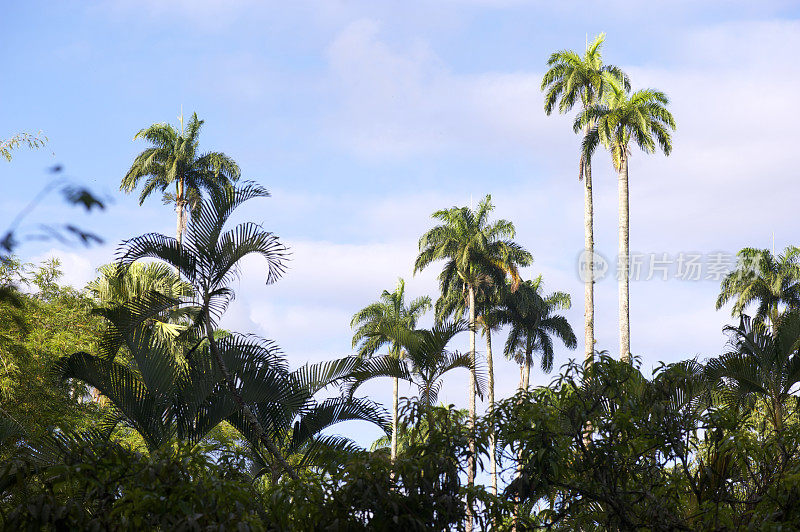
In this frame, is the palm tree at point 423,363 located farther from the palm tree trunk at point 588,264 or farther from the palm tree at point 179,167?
the palm tree at point 179,167

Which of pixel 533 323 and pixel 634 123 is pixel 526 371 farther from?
pixel 634 123

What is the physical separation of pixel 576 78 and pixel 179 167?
60.5ft

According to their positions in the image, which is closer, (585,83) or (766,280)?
(585,83)

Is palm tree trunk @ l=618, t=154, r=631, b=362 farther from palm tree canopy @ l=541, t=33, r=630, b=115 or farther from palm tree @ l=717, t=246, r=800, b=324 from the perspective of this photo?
palm tree @ l=717, t=246, r=800, b=324

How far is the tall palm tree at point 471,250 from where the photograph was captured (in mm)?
39406

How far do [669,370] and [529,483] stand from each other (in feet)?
4.95

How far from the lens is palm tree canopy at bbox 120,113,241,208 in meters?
36.6

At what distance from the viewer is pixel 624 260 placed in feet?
82.8

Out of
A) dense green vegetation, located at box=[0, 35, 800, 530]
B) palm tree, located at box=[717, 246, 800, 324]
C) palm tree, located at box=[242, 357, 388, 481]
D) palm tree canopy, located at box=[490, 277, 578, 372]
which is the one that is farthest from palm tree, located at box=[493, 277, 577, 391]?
palm tree, located at box=[242, 357, 388, 481]

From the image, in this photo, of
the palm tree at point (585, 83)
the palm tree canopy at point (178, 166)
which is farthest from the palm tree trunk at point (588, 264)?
the palm tree canopy at point (178, 166)

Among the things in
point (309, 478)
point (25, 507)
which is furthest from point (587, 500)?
point (25, 507)

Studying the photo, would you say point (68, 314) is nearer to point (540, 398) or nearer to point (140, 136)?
point (540, 398)

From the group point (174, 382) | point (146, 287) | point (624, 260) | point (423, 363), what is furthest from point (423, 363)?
point (624, 260)

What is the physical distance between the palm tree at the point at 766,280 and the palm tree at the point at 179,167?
28.3 m
